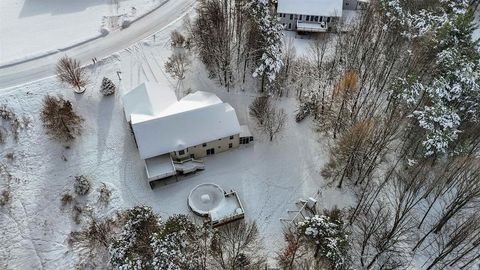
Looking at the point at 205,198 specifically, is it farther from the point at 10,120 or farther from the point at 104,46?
the point at 104,46

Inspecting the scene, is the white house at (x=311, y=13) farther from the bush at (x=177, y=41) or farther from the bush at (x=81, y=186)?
the bush at (x=81, y=186)

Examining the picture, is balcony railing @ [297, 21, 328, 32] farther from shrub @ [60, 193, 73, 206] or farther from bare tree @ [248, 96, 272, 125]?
shrub @ [60, 193, 73, 206]

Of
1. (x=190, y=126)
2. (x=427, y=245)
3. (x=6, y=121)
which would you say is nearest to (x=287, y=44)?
(x=190, y=126)

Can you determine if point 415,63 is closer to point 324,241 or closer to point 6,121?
point 324,241

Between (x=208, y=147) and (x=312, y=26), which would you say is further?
(x=312, y=26)

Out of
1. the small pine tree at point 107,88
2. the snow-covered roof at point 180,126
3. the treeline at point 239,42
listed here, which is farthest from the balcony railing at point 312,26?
the small pine tree at point 107,88

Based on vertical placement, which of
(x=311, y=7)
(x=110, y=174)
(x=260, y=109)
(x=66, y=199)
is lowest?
(x=66, y=199)

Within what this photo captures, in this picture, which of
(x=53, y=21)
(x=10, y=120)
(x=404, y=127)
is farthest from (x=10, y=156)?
(x=404, y=127)
